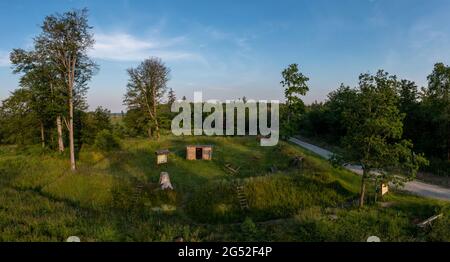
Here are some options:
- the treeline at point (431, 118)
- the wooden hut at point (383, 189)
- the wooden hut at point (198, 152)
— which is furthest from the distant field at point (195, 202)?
the treeline at point (431, 118)

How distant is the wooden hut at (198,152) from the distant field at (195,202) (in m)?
0.81

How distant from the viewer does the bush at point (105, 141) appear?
3684 cm

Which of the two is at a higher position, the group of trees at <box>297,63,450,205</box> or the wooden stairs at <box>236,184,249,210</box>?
the group of trees at <box>297,63,450,205</box>

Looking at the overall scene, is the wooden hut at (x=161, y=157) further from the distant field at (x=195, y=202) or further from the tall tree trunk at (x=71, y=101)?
the tall tree trunk at (x=71, y=101)

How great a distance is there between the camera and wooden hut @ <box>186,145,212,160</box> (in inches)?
1225

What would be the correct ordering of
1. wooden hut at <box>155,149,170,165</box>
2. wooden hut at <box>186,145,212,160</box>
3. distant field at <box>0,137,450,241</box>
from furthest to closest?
wooden hut at <box>186,145,212,160</box> → wooden hut at <box>155,149,170,165</box> → distant field at <box>0,137,450,241</box>

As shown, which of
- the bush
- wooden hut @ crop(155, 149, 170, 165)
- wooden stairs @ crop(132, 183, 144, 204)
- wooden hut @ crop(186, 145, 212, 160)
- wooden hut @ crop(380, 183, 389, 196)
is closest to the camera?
wooden hut @ crop(380, 183, 389, 196)

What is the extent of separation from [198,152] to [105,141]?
548 inches

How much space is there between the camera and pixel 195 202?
803 inches

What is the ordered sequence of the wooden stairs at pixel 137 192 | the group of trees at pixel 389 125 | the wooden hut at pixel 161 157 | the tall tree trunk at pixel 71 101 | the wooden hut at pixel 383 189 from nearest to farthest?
the group of trees at pixel 389 125, the wooden hut at pixel 383 189, the wooden stairs at pixel 137 192, the tall tree trunk at pixel 71 101, the wooden hut at pixel 161 157

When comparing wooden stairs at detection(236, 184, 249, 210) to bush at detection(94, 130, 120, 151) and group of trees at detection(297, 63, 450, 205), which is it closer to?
group of trees at detection(297, 63, 450, 205)

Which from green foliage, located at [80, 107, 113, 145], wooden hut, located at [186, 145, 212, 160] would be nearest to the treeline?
wooden hut, located at [186, 145, 212, 160]

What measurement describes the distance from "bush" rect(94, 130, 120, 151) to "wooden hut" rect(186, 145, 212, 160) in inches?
515
